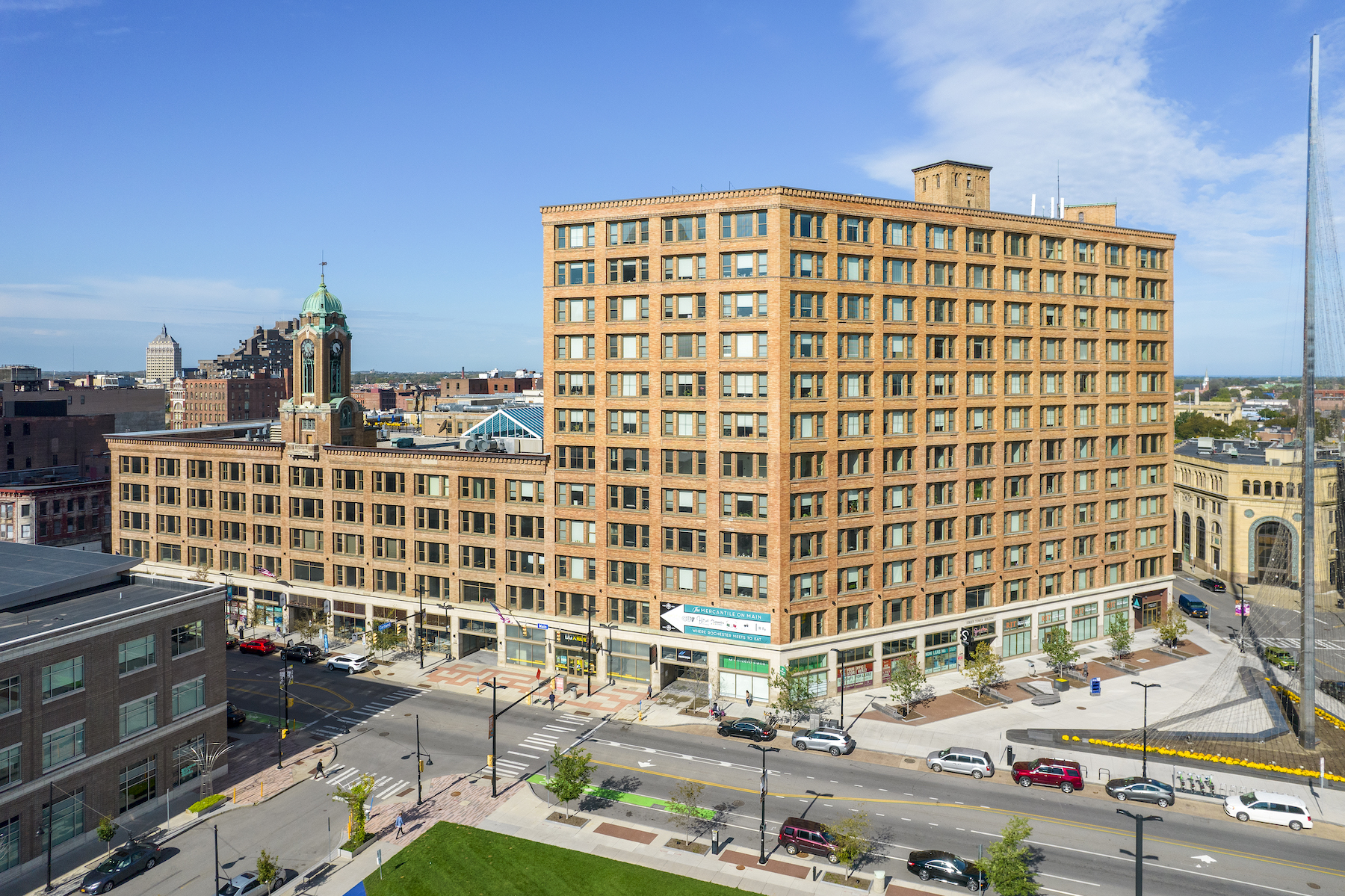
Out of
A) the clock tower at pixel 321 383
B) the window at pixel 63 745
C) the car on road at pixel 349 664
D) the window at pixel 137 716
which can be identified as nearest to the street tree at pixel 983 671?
the car on road at pixel 349 664

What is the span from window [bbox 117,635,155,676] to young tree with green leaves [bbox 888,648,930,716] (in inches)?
1945

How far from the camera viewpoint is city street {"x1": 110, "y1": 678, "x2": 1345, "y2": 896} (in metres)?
39.8

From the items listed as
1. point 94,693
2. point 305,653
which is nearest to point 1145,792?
point 94,693

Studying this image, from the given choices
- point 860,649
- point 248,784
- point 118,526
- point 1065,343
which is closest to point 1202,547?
point 1065,343

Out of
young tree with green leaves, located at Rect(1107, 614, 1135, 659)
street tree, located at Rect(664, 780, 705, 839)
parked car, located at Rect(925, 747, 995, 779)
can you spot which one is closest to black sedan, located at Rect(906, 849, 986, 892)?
street tree, located at Rect(664, 780, 705, 839)

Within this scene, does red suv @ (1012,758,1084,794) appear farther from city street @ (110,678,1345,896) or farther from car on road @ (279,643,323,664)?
car on road @ (279,643,323,664)

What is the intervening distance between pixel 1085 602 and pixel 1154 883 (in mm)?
42768

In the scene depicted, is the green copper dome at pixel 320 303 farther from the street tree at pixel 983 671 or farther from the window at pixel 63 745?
the street tree at pixel 983 671

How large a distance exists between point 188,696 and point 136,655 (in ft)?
15.5

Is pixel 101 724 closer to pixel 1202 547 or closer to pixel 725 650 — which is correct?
pixel 725 650

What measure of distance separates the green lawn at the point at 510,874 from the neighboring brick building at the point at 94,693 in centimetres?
1707

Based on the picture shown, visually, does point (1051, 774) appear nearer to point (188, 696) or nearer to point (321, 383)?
point (188, 696)

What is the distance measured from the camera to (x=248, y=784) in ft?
162

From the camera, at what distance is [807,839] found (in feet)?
135
